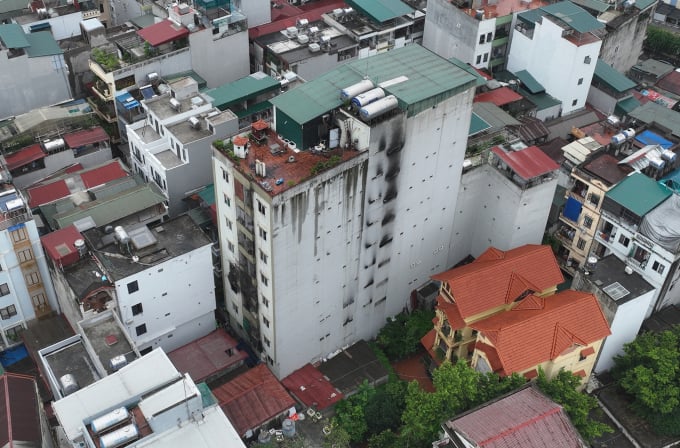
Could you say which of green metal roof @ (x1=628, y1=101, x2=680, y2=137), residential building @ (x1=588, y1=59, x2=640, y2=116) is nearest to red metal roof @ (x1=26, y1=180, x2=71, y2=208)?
green metal roof @ (x1=628, y1=101, x2=680, y2=137)

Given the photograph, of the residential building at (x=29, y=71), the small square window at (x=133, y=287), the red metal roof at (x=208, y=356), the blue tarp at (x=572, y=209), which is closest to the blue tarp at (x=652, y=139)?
the blue tarp at (x=572, y=209)

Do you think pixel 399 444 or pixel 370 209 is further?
pixel 370 209

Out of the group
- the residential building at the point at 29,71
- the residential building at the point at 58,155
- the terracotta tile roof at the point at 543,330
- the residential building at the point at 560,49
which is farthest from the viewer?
the residential building at the point at 560,49

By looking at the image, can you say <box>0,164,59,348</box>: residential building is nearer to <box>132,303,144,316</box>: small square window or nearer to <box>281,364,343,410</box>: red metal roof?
<box>132,303,144,316</box>: small square window

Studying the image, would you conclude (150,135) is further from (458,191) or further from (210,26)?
(458,191)

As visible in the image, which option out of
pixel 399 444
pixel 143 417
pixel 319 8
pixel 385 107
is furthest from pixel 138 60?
pixel 399 444

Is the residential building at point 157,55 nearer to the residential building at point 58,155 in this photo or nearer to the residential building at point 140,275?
the residential building at point 58,155
